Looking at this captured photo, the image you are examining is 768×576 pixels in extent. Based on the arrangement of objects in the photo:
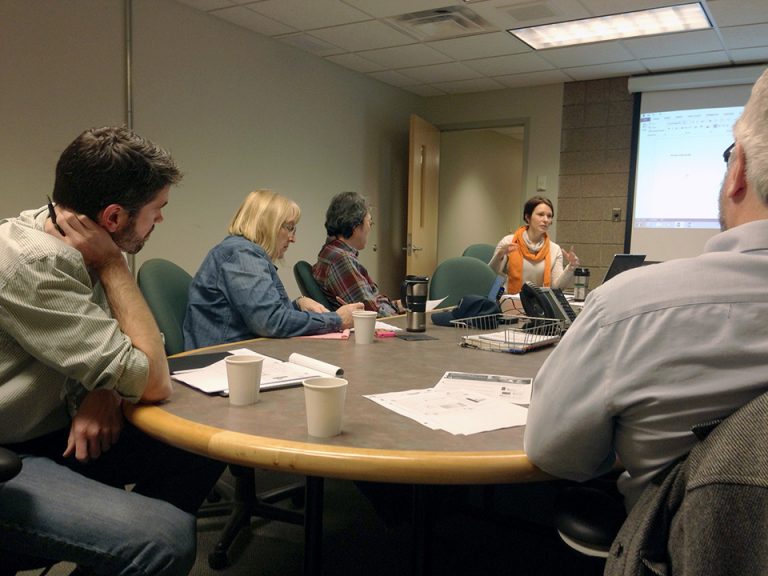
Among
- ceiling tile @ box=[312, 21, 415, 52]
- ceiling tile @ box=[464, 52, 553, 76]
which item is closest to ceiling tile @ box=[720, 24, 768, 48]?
ceiling tile @ box=[464, 52, 553, 76]

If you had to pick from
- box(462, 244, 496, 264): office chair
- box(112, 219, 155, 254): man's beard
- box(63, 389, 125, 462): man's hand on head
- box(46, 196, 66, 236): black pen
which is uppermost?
box(46, 196, 66, 236): black pen

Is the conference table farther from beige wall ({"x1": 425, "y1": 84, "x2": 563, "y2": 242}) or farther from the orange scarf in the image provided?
beige wall ({"x1": 425, "y1": 84, "x2": 563, "y2": 242})

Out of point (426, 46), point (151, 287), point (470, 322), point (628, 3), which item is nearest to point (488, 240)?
point (426, 46)

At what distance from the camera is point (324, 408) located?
1.00 m

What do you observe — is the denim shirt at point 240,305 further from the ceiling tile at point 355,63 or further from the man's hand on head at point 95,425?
the ceiling tile at point 355,63

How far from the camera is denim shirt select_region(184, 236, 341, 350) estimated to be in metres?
1.97

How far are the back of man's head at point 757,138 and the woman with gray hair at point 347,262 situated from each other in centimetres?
199

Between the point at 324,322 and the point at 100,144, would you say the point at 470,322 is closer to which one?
the point at 324,322

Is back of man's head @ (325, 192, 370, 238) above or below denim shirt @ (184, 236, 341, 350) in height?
above

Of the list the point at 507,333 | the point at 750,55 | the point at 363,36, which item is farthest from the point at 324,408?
the point at 750,55

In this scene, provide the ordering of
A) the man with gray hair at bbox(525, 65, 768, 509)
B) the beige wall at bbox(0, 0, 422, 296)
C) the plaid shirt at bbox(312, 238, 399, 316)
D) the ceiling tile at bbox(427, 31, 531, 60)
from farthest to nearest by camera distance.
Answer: the ceiling tile at bbox(427, 31, 531, 60) → the beige wall at bbox(0, 0, 422, 296) → the plaid shirt at bbox(312, 238, 399, 316) → the man with gray hair at bbox(525, 65, 768, 509)

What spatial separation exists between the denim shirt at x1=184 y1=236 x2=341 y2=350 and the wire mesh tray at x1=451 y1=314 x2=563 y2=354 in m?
0.48

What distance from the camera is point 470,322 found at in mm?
2236

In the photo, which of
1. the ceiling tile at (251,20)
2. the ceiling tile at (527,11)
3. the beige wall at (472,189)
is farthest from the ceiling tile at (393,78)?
the ceiling tile at (527,11)
